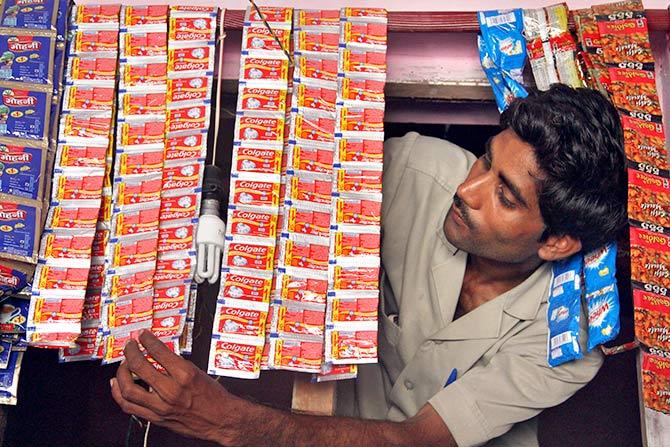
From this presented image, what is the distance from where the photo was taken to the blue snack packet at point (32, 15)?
1.70 meters

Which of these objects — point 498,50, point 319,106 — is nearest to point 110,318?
point 319,106

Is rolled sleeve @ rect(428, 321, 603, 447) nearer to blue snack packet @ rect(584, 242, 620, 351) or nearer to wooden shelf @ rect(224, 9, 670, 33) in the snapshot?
blue snack packet @ rect(584, 242, 620, 351)

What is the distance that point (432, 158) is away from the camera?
1.94m

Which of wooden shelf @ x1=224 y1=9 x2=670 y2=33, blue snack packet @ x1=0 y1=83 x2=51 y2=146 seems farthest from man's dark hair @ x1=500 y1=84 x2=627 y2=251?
blue snack packet @ x1=0 y1=83 x2=51 y2=146

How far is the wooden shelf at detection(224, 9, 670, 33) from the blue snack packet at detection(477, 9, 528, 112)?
0.03m

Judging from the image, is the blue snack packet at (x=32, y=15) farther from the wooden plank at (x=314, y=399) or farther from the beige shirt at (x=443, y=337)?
the wooden plank at (x=314, y=399)

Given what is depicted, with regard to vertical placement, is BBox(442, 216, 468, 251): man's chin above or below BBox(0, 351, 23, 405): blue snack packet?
above

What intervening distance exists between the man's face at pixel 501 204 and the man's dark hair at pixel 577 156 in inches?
1.0

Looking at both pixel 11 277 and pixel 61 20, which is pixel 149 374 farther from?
pixel 61 20

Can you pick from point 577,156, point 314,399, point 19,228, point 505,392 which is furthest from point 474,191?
point 19,228

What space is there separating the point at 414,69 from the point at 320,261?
54 cm

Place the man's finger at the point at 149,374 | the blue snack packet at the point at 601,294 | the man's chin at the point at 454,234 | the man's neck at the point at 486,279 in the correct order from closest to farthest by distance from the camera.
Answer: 1. the man's finger at the point at 149,374
2. the blue snack packet at the point at 601,294
3. the man's chin at the point at 454,234
4. the man's neck at the point at 486,279

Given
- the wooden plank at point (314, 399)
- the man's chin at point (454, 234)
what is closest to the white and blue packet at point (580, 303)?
the man's chin at point (454, 234)

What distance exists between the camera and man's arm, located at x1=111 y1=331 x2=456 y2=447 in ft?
4.50
